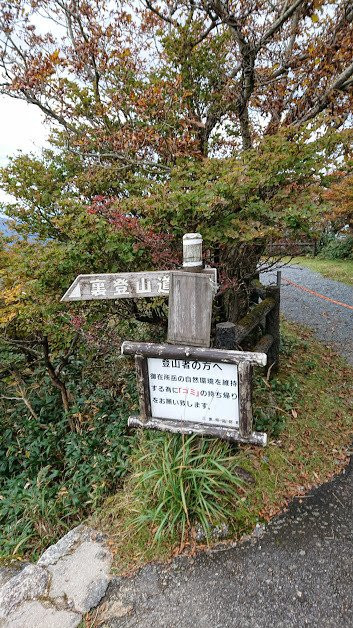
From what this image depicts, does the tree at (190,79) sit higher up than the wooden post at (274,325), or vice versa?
the tree at (190,79)

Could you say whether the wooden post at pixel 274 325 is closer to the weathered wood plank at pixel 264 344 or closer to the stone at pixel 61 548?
the weathered wood plank at pixel 264 344

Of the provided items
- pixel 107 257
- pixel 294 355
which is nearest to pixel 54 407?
pixel 107 257

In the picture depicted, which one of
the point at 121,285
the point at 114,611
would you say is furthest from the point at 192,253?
the point at 114,611

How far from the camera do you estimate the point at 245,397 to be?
2449 millimetres

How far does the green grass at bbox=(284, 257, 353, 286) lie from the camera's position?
1424 cm

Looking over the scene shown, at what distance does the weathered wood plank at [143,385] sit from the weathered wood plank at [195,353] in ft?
0.26

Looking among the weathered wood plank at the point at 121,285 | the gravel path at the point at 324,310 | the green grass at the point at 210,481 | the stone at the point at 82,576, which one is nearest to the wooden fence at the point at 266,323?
the gravel path at the point at 324,310

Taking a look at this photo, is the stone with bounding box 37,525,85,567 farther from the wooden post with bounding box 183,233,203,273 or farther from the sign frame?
the wooden post with bounding box 183,233,203,273

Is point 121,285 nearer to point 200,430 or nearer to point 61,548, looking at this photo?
point 200,430

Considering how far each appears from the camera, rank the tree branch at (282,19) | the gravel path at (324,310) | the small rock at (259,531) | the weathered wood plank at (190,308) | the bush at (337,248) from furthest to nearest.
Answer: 1. the bush at (337,248)
2. the gravel path at (324,310)
3. the tree branch at (282,19)
4. the small rock at (259,531)
5. the weathered wood plank at (190,308)

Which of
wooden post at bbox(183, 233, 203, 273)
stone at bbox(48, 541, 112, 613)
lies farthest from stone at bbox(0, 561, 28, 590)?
Result: wooden post at bbox(183, 233, 203, 273)

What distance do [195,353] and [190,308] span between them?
1.01 ft

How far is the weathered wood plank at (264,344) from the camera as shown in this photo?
14.0 feet

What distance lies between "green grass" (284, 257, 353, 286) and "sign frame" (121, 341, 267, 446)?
34.7 feet
